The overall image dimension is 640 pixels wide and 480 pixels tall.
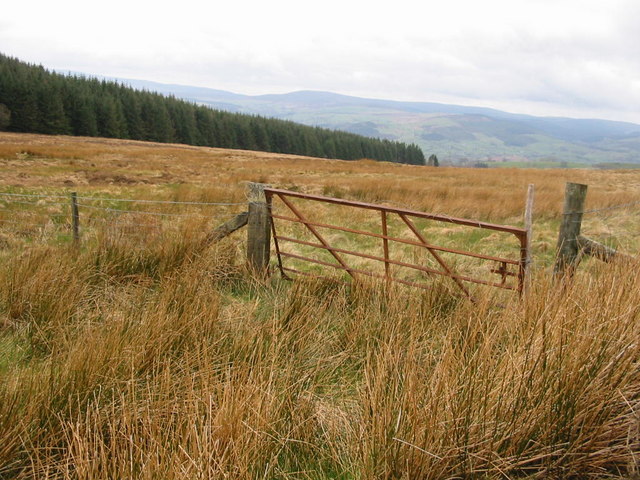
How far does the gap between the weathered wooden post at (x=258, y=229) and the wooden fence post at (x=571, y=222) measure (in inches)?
122

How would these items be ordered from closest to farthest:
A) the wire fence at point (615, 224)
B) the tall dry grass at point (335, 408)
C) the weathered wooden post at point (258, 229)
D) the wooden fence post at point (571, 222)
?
the tall dry grass at point (335, 408) → the wooden fence post at point (571, 222) → the weathered wooden post at point (258, 229) → the wire fence at point (615, 224)

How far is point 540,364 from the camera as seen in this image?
2090 mm

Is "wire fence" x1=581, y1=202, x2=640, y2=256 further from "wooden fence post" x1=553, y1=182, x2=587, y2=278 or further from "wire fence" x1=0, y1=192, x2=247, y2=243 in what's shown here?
"wire fence" x1=0, y1=192, x2=247, y2=243

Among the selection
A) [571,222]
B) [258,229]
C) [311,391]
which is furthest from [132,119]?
[311,391]

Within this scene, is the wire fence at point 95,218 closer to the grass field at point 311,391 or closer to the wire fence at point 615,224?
the grass field at point 311,391

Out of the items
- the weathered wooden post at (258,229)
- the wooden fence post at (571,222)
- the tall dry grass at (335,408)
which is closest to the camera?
the tall dry grass at (335,408)

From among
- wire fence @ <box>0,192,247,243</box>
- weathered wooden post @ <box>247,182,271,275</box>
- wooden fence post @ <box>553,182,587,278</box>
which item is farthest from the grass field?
wire fence @ <box>0,192,247,243</box>

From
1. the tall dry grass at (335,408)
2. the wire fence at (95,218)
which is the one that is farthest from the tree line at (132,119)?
the tall dry grass at (335,408)

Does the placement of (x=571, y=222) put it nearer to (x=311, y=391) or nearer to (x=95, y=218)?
(x=311, y=391)

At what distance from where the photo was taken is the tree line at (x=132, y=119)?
209 ft

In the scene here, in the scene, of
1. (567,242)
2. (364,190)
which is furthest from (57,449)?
(364,190)

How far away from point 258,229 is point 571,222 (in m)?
3.34

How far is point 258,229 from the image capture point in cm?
547

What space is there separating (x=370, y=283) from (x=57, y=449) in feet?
9.47
